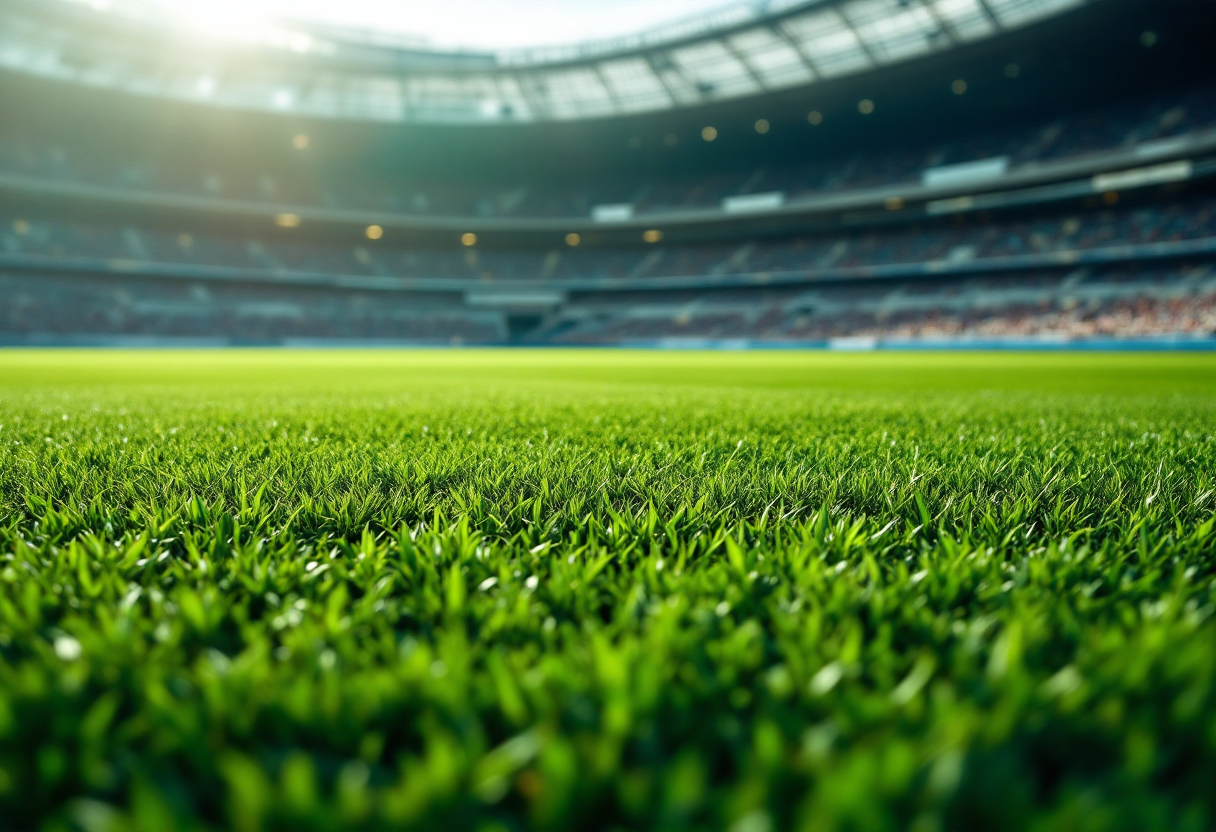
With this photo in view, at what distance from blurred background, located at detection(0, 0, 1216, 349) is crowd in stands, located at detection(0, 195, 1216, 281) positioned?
0.65 ft

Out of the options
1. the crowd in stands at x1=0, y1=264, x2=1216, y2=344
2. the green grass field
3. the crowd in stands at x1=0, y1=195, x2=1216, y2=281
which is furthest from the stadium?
A: the crowd in stands at x1=0, y1=195, x2=1216, y2=281

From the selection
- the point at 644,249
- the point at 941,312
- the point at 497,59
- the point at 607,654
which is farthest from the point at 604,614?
the point at 644,249

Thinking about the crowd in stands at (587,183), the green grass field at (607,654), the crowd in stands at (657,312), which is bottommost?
the green grass field at (607,654)

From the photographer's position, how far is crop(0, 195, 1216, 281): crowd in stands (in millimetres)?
35594

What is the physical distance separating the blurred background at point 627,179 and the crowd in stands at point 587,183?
0.20m

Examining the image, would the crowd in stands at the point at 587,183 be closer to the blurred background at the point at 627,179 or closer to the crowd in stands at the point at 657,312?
the blurred background at the point at 627,179

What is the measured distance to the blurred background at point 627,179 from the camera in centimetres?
3303

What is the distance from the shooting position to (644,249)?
176 ft

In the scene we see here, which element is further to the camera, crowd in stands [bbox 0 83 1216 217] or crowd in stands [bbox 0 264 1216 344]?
crowd in stands [bbox 0 83 1216 217]

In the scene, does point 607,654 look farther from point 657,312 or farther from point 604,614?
point 657,312

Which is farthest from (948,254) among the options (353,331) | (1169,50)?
(353,331)

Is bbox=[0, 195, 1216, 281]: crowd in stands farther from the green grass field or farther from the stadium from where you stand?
the green grass field

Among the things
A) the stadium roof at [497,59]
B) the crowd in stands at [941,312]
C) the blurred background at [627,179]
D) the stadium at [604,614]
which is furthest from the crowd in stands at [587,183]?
the stadium at [604,614]

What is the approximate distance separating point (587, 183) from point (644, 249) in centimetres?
713
